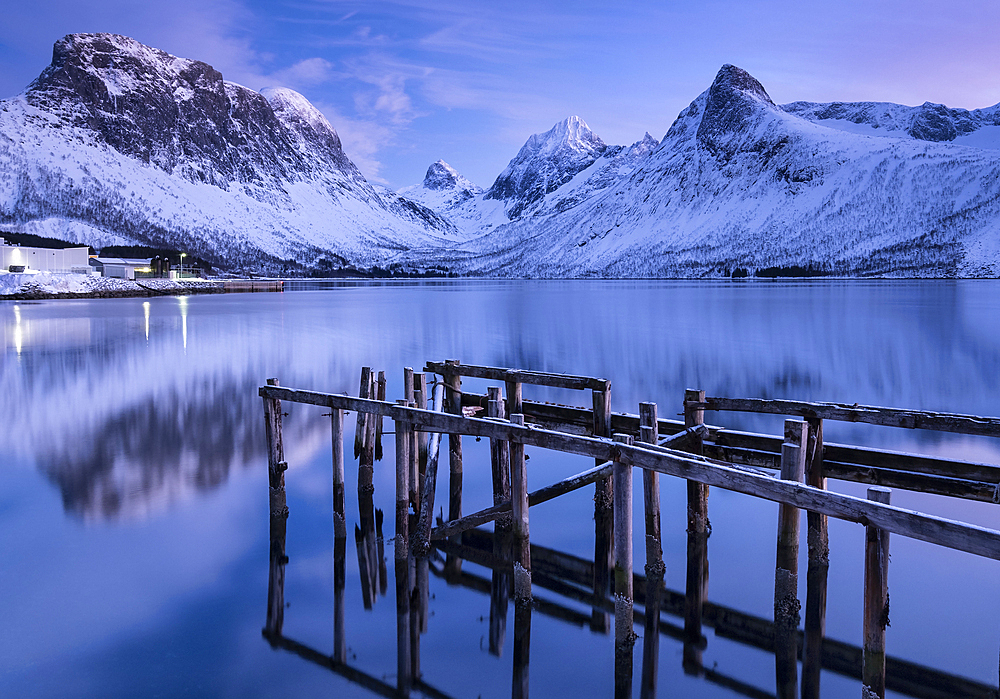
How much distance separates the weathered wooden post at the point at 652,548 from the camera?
9742 millimetres

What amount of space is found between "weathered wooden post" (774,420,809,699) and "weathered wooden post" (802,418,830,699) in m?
0.21

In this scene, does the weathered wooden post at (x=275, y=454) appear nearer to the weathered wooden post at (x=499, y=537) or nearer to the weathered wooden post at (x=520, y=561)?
the weathered wooden post at (x=499, y=537)

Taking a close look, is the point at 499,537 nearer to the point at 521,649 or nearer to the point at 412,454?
the point at 412,454

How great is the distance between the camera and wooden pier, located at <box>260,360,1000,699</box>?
7.97 m

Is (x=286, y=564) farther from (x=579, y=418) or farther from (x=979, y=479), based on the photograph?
(x=979, y=479)

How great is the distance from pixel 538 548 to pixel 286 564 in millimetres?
4279

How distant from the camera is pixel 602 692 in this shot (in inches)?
342

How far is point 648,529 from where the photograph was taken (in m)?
11.0

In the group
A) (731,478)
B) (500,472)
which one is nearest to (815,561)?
(731,478)

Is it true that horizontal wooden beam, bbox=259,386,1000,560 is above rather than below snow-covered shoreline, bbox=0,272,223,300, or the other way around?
below

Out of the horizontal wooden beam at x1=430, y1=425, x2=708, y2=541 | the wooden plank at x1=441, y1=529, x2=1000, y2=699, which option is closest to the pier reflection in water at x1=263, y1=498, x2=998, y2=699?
the wooden plank at x1=441, y1=529, x2=1000, y2=699

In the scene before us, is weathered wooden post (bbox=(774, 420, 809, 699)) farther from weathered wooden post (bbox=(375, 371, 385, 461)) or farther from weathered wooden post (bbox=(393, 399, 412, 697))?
weathered wooden post (bbox=(375, 371, 385, 461))

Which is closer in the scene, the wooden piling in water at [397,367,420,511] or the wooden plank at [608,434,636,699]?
the wooden plank at [608,434,636,699]

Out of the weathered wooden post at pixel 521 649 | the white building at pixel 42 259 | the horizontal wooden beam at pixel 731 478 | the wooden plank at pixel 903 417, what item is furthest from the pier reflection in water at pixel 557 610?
the white building at pixel 42 259
